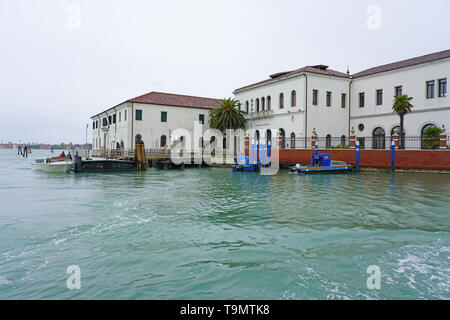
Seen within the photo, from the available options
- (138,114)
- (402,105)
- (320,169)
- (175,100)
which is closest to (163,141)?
(138,114)

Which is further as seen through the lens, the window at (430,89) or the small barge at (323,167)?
the window at (430,89)

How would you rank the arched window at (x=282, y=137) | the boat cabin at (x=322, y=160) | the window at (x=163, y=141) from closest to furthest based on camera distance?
the boat cabin at (x=322, y=160), the arched window at (x=282, y=137), the window at (x=163, y=141)

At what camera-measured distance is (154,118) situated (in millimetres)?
39812

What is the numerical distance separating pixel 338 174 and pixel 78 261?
68.1 feet

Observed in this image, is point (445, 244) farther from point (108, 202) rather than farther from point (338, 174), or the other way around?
point (338, 174)

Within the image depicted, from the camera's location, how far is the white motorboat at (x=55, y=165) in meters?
25.8

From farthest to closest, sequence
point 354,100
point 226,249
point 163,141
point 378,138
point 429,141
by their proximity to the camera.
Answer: point 163,141 < point 354,100 < point 378,138 < point 429,141 < point 226,249

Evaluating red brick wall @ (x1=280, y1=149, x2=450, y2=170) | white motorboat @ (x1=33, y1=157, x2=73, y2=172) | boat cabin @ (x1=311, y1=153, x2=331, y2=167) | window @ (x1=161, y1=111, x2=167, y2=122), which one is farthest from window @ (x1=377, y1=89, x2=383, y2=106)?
white motorboat @ (x1=33, y1=157, x2=73, y2=172)

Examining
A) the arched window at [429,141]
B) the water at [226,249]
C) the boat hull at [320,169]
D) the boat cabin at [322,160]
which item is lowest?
the water at [226,249]

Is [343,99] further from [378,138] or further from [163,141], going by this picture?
[163,141]

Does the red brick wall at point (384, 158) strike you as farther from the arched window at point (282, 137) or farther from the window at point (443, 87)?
the window at point (443, 87)

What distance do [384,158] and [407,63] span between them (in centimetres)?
977

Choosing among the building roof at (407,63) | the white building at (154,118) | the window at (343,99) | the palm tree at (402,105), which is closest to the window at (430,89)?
the palm tree at (402,105)

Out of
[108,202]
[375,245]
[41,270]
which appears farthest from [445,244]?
[108,202]
